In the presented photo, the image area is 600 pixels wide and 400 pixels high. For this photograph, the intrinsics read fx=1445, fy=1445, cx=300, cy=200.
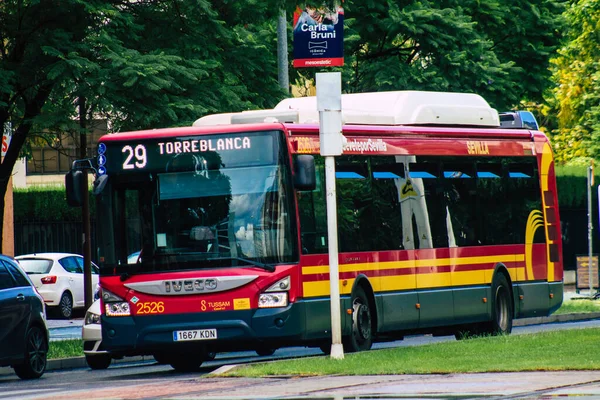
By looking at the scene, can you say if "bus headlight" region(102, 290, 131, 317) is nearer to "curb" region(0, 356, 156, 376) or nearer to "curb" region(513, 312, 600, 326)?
"curb" region(0, 356, 156, 376)

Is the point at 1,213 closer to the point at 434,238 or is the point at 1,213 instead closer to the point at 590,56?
the point at 434,238

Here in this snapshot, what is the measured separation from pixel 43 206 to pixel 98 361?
2265 centimetres

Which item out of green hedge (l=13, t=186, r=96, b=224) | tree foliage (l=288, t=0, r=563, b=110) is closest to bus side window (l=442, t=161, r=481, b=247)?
tree foliage (l=288, t=0, r=563, b=110)

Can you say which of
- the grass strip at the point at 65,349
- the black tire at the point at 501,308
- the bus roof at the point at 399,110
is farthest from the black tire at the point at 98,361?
the black tire at the point at 501,308

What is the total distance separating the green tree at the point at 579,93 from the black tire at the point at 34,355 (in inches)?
1343

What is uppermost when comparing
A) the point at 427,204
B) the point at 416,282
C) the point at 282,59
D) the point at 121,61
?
the point at 282,59

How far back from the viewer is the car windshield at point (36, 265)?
3594cm

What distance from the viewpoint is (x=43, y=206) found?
4250 centimetres

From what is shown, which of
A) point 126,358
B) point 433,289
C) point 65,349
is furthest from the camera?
point 126,358

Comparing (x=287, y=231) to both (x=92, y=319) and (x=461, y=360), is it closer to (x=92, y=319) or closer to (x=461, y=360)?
(x=461, y=360)

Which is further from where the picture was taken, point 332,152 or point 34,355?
point 34,355

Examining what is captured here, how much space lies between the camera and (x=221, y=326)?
16344 millimetres

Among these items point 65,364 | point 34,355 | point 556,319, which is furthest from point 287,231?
point 556,319

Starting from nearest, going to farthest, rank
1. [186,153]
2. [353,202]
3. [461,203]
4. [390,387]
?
[390,387] < [186,153] < [353,202] < [461,203]
